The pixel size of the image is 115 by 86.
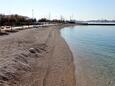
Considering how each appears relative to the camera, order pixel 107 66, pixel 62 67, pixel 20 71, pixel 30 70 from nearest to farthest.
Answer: pixel 20 71 < pixel 30 70 < pixel 62 67 < pixel 107 66

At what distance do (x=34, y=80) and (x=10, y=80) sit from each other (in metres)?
1.53

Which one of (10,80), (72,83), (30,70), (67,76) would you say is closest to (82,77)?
(67,76)

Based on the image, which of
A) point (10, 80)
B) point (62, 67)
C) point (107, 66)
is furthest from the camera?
point (107, 66)

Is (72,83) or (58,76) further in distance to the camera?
(58,76)

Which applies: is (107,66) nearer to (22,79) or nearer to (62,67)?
(62,67)

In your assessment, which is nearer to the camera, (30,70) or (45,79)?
(45,79)

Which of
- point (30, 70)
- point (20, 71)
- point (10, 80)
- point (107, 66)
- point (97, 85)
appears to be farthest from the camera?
point (107, 66)

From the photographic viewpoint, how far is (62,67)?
19062 mm

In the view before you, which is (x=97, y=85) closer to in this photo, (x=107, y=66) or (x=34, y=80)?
(x=34, y=80)

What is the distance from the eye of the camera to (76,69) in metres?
19.2

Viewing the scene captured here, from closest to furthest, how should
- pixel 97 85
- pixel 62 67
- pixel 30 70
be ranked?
pixel 97 85, pixel 30 70, pixel 62 67

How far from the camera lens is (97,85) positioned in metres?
14.6

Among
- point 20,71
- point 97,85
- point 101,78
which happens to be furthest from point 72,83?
point 20,71

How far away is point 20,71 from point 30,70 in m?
1.18
